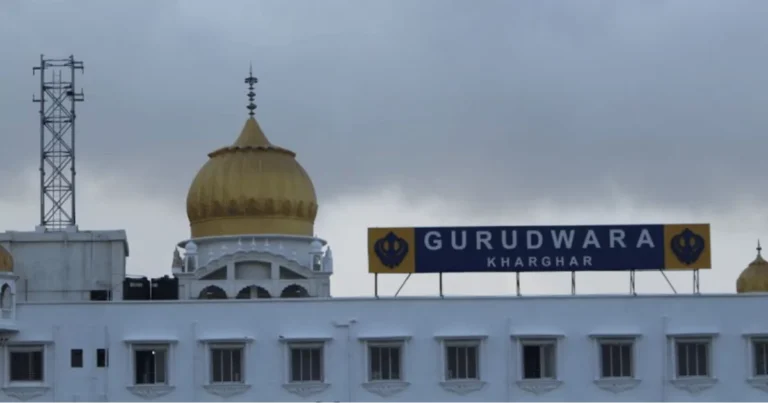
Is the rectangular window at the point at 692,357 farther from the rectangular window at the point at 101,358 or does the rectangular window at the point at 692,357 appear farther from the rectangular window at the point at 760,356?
the rectangular window at the point at 101,358

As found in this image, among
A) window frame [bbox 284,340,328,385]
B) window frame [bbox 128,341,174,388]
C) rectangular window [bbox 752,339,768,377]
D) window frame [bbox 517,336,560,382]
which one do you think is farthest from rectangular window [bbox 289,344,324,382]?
rectangular window [bbox 752,339,768,377]

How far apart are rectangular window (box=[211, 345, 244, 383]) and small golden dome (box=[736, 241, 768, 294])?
59.0 m

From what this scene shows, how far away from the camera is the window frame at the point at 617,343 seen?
75.3m

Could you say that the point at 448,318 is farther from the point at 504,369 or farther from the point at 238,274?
the point at 238,274

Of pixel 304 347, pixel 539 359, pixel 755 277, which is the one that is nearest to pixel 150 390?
pixel 304 347

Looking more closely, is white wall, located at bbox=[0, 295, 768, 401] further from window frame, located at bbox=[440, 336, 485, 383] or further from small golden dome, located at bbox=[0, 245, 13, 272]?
small golden dome, located at bbox=[0, 245, 13, 272]

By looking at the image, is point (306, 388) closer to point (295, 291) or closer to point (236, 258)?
point (295, 291)

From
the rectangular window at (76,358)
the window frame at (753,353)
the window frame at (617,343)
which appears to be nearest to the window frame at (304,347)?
the rectangular window at (76,358)

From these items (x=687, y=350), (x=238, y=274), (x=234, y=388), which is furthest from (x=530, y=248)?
(x=238, y=274)

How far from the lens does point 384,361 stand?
75.3 m

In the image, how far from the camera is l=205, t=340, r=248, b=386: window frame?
75000 mm

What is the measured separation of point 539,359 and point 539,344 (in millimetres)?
620

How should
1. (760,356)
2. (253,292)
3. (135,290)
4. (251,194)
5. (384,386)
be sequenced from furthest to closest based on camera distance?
(251,194)
(253,292)
(135,290)
(760,356)
(384,386)

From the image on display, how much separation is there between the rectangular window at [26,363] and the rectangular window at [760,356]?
2837 cm
